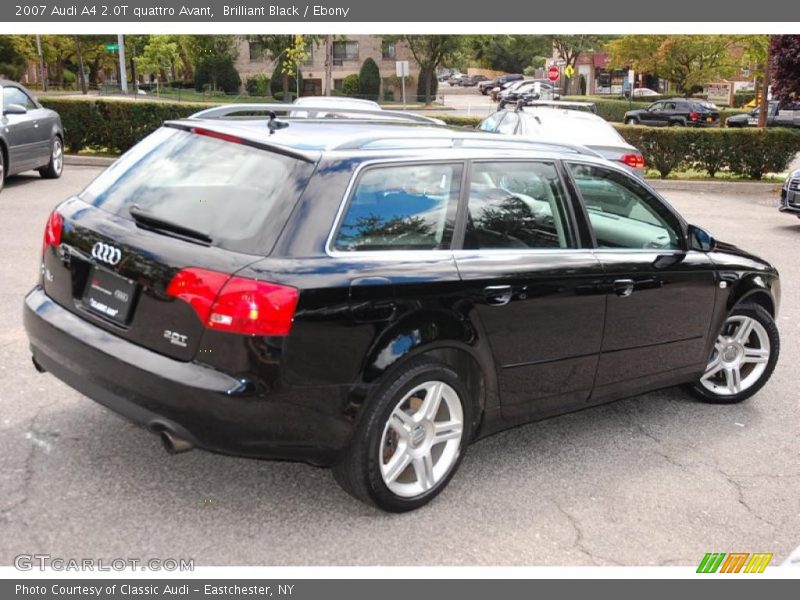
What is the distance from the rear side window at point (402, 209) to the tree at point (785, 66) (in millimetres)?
17012

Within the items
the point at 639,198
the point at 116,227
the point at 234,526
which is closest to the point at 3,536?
the point at 234,526

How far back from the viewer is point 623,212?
524 centimetres

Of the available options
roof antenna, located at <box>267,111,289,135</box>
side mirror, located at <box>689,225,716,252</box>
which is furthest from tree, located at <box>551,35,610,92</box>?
roof antenna, located at <box>267,111,289,135</box>

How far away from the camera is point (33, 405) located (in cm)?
507

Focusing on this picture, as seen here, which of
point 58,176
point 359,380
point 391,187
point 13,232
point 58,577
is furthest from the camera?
point 58,176

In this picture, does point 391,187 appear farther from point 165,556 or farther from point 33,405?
point 33,405

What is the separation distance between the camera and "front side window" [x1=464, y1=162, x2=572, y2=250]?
14.2 feet

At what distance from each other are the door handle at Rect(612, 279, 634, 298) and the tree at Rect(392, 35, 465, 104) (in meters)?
61.3

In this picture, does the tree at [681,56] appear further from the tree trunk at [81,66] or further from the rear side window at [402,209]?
the rear side window at [402,209]

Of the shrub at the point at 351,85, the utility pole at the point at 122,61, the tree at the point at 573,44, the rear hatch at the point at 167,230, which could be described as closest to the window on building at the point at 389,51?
the shrub at the point at 351,85

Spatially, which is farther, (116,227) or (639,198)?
(639,198)

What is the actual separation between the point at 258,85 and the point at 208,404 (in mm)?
66116

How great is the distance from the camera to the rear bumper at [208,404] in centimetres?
355

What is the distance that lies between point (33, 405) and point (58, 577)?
5.92 ft
